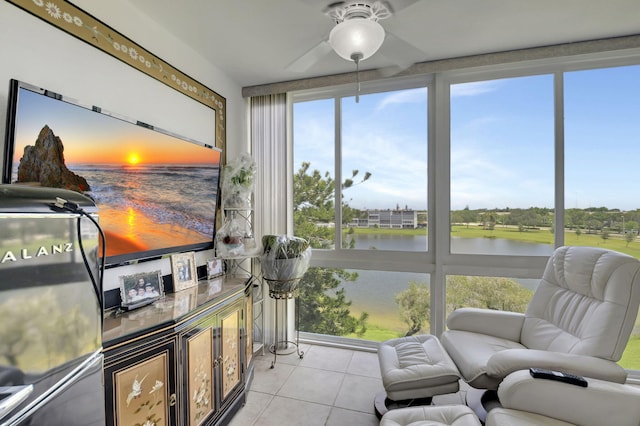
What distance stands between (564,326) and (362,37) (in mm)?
2061

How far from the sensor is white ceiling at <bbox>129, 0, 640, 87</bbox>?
194 centimetres

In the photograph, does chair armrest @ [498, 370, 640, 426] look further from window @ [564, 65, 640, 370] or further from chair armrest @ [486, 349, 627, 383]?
window @ [564, 65, 640, 370]

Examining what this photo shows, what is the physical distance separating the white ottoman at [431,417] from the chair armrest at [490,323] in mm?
855

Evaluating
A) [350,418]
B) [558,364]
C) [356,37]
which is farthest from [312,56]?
[350,418]

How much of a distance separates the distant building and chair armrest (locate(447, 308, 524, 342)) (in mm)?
947

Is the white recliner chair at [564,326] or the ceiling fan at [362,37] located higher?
the ceiling fan at [362,37]

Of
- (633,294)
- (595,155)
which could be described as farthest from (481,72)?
(633,294)

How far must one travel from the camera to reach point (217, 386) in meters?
1.93

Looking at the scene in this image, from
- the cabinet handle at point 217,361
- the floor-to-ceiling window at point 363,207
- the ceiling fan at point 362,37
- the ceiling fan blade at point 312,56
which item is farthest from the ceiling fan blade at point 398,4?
the cabinet handle at point 217,361

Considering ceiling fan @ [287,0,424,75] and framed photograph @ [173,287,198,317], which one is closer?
ceiling fan @ [287,0,424,75]

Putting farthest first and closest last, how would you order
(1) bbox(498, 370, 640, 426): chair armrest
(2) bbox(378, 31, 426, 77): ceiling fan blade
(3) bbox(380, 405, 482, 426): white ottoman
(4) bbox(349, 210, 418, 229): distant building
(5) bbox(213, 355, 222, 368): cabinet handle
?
1. (4) bbox(349, 210, 418, 229): distant building
2. (5) bbox(213, 355, 222, 368): cabinet handle
3. (2) bbox(378, 31, 426, 77): ceiling fan blade
4. (3) bbox(380, 405, 482, 426): white ottoman
5. (1) bbox(498, 370, 640, 426): chair armrest

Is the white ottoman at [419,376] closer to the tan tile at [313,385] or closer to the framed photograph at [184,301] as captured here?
A: the tan tile at [313,385]

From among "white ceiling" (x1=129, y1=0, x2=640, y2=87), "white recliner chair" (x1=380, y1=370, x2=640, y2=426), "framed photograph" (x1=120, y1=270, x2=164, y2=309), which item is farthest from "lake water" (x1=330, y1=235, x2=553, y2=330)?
"framed photograph" (x1=120, y1=270, x2=164, y2=309)

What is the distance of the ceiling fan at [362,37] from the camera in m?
1.49
